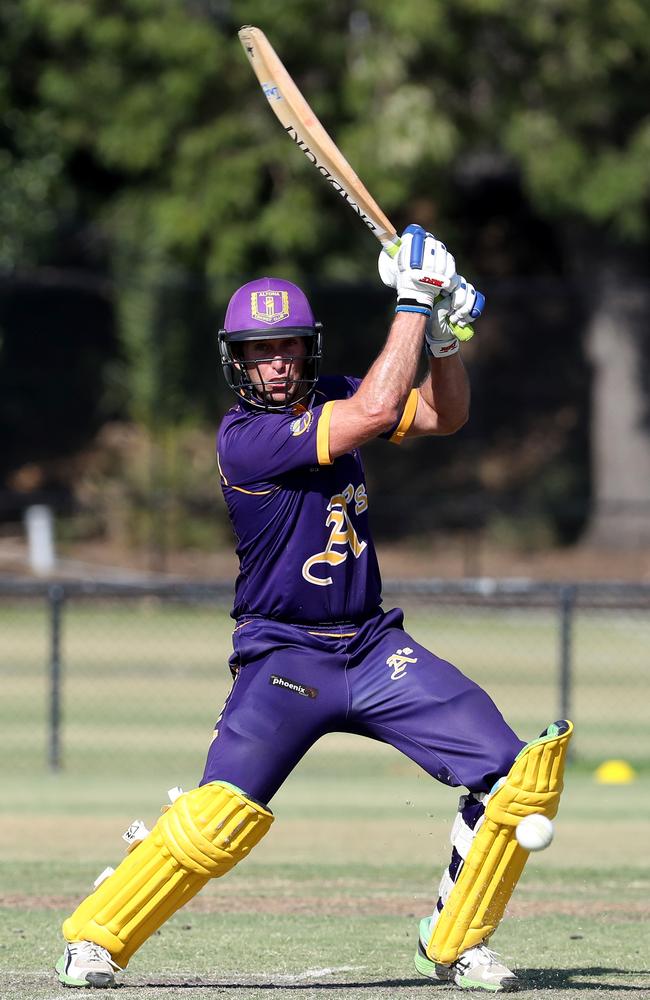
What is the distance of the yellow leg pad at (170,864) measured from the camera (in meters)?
5.14

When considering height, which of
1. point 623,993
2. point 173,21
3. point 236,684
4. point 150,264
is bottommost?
point 623,993

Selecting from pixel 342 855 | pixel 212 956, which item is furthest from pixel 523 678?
pixel 212 956

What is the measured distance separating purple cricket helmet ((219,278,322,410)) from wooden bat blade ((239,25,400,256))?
374 mm

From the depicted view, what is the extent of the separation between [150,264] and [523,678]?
10.0 m

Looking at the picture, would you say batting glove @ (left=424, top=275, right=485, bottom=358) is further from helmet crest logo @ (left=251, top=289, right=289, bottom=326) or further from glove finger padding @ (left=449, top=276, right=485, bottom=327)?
helmet crest logo @ (left=251, top=289, right=289, bottom=326)

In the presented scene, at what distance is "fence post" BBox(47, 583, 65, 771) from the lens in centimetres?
1152

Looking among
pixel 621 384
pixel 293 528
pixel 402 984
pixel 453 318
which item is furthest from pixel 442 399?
pixel 621 384

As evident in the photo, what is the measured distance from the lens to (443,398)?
5777 millimetres

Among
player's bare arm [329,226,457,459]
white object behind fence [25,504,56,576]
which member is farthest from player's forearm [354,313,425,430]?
white object behind fence [25,504,56,576]

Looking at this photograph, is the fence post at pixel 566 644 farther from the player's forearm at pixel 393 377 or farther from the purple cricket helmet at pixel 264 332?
the player's forearm at pixel 393 377

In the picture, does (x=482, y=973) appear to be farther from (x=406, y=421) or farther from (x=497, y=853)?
(x=406, y=421)

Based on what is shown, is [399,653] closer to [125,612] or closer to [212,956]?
[212,956]

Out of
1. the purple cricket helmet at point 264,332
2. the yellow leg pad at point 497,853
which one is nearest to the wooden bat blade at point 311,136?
the purple cricket helmet at point 264,332

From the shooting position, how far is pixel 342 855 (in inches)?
350
